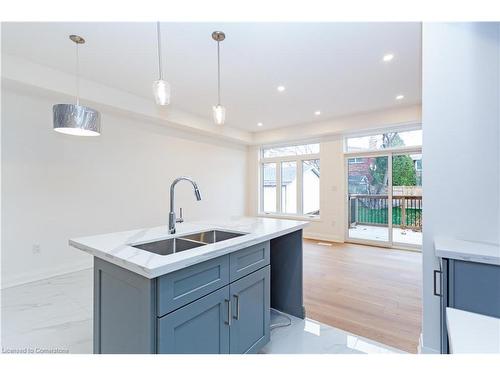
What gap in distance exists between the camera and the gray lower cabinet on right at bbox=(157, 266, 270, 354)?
43.9 inches

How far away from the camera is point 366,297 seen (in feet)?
8.71

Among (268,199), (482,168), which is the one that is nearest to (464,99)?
(482,168)

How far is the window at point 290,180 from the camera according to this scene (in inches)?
236

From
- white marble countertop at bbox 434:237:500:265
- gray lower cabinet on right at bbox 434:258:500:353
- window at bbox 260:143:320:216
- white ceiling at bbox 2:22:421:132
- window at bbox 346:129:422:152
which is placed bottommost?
gray lower cabinet on right at bbox 434:258:500:353

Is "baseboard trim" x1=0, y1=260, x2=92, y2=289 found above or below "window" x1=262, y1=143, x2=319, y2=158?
below

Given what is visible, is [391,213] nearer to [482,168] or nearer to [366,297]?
[366,297]

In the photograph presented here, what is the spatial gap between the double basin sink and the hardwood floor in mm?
1244

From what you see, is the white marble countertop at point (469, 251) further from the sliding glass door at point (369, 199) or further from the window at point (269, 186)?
the window at point (269, 186)

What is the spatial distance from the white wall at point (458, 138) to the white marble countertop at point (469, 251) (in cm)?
11

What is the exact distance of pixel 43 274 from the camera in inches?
126

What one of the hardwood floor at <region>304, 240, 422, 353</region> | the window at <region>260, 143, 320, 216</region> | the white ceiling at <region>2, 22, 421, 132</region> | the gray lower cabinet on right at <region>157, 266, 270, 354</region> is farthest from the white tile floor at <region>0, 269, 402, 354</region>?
the window at <region>260, 143, 320, 216</region>

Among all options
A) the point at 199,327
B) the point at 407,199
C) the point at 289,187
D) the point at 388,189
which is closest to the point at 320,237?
the point at 289,187

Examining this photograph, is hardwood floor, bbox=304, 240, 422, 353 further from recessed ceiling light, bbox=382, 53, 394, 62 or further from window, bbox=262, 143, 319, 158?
recessed ceiling light, bbox=382, 53, 394, 62

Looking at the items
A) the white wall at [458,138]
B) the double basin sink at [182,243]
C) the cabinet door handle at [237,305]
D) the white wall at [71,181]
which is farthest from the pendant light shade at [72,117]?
the white wall at [458,138]
